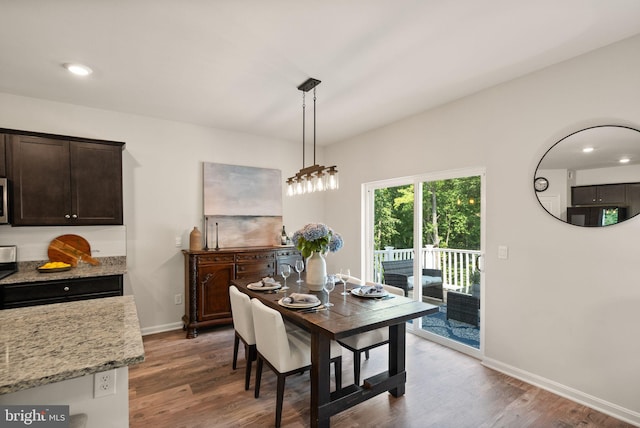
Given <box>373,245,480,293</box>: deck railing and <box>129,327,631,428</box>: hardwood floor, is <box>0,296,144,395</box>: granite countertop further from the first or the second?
<box>373,245,480,293</box>: deck railing

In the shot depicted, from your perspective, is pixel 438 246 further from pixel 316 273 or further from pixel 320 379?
pixel 320 379

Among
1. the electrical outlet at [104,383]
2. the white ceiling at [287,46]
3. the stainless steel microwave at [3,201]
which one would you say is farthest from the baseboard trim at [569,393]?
the stainless steel microwave at [3,201]

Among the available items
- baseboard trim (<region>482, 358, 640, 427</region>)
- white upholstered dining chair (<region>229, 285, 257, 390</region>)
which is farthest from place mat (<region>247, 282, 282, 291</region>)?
baseboard trim (<region>482, 358, 640, 427</region>)

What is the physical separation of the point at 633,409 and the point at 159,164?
5.09 metres

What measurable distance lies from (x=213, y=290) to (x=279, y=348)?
2063 mm

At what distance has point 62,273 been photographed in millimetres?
3035

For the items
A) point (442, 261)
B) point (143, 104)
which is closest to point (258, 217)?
point (143, 104)

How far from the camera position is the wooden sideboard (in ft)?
12.4

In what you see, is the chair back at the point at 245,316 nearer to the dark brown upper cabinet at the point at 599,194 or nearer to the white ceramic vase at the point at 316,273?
the white ceramic vase at the point at 316,273

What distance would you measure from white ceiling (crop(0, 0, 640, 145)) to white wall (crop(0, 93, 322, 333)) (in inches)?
12.4

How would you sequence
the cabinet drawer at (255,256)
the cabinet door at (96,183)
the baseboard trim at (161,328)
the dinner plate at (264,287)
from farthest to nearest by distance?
the cabinet drawer at (255,256)
the baseboard trim at (161,328)
the cabinet door at (96,183)
the dinner plate at (264,287)

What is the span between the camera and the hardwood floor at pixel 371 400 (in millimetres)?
2223

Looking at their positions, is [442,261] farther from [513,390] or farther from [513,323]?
[513,390]

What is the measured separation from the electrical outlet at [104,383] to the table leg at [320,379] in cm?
119
